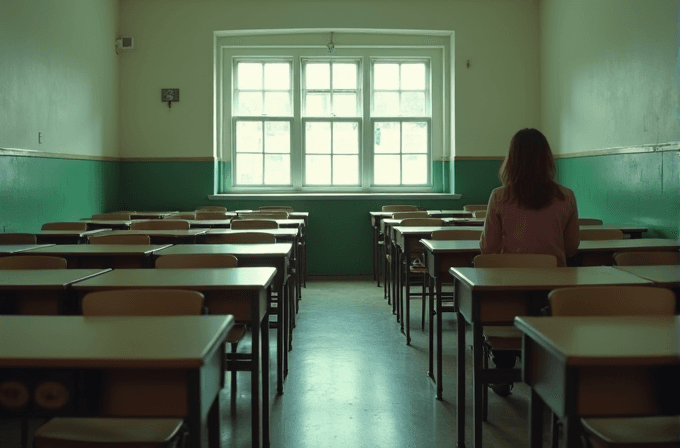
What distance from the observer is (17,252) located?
398 centimetres

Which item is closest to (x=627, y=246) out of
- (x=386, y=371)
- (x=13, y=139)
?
(x=386, y=371)

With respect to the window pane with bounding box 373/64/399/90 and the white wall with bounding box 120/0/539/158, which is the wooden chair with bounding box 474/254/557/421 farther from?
the window pane with bounding box 373/64/399/90

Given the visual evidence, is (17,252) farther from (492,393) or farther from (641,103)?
(641,103)

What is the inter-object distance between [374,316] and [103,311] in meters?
4.15

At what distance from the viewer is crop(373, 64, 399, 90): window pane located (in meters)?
9.59

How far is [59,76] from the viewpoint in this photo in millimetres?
7074

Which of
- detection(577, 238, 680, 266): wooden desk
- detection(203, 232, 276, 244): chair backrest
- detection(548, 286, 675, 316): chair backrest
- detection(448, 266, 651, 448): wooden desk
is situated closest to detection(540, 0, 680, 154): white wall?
detection(577, 238, 680, 266): wooden desk

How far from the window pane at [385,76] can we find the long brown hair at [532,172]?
6188 mm

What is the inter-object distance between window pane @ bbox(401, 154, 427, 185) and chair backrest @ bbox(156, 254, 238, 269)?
6.50 metres

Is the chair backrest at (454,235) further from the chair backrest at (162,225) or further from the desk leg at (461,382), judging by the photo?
the chair backrest at (162,225)

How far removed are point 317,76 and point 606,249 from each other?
615cm

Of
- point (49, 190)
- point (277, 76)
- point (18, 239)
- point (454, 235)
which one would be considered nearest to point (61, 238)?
point (18, 239)

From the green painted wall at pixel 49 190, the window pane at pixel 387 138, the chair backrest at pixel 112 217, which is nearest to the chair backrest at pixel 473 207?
the window pane at pixel 387 138

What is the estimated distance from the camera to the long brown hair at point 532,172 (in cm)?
354
